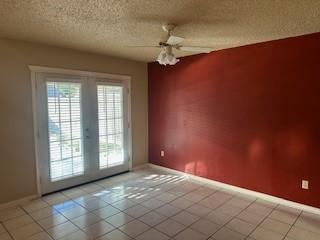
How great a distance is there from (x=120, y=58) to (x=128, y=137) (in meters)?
1.73

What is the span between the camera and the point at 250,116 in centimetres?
374

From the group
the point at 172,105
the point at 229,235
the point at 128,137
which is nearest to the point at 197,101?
the point at 172,105

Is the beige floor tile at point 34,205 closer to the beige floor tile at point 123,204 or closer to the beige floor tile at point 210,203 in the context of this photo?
the beige floor tile at point 123,204

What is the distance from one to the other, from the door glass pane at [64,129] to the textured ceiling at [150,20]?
808 millimetres

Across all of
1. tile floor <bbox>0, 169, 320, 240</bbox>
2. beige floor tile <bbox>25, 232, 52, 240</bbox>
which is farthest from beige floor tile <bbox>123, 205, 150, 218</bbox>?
beige floor tile <bbox>25, 232, 52, 240</bbox>

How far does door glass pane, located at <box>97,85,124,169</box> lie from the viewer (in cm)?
453

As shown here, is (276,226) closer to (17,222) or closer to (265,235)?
(265,235)

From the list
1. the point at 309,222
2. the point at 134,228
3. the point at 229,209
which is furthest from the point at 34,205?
the point at 309,222

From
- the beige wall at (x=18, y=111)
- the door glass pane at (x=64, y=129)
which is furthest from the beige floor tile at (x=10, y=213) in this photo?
the door glass pane at (x=64, y=129)

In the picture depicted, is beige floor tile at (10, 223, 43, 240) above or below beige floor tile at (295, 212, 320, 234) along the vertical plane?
above

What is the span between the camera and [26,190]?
11.9 ft

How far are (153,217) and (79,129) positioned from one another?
2105 mm

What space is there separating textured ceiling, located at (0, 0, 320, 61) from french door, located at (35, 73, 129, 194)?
2.71 ft

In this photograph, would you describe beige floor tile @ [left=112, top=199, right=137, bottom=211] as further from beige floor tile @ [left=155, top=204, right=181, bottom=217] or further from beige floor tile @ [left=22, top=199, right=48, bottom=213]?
beige floor tile @ [left=22, top=199, right=48, bottom=213]
